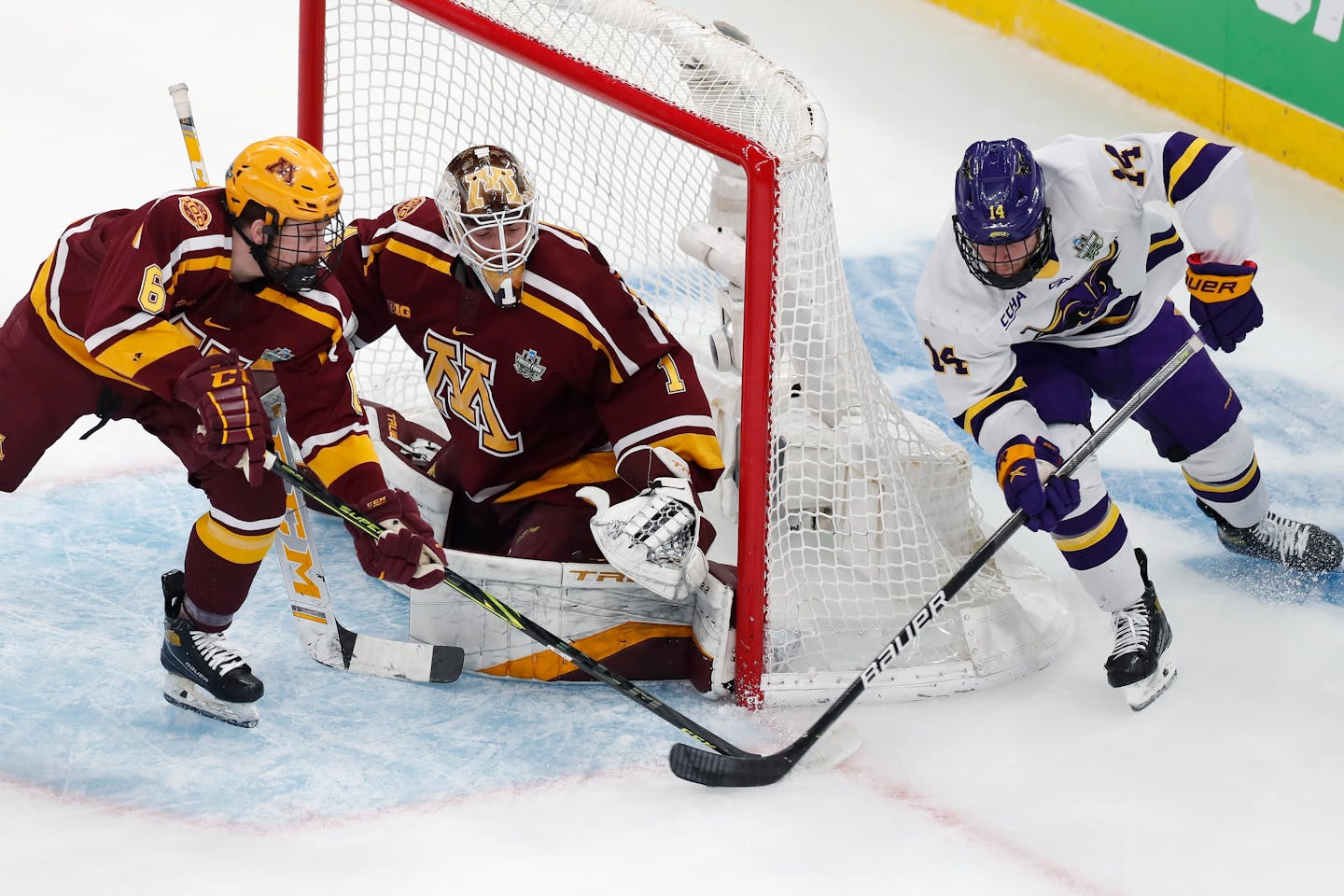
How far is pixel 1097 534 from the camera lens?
9.51ft

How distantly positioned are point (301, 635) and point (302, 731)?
0.81 feet

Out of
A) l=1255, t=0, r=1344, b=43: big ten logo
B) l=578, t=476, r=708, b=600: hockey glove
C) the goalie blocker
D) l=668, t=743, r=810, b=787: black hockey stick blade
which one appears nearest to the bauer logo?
the goalie blocker

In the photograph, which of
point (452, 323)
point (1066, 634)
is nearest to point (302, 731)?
point (452, 323)

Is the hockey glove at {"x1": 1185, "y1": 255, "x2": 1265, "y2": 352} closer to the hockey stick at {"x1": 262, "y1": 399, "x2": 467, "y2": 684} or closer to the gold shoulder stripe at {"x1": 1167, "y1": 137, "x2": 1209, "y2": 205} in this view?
the gold shoulder stripe at {"x1": 1167, "y1": 137, "x2": 1209, "y2": 205}

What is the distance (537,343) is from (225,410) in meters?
0.68

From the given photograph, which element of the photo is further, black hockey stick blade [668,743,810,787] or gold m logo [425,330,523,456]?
gold m logo [425,330,523,456]

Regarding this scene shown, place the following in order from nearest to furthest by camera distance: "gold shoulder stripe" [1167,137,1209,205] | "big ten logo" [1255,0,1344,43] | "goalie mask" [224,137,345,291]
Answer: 1. "goalie mask" [224,137,345,291]
2. "gold shoulder stripe" [1167,137,1209,205]
3. "big ten logo" [1255,0,1344,43]

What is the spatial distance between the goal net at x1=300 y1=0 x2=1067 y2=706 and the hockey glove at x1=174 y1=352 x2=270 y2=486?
826 mm

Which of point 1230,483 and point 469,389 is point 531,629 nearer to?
point 469,389

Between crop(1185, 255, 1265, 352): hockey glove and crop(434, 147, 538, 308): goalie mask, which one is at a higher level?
crop(1185, 255, 1265, 352): hockey glove

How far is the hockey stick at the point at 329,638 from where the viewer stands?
2.91 metres

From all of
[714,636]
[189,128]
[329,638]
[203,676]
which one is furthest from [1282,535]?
[189,128]

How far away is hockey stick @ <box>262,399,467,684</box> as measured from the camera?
2.91 meters

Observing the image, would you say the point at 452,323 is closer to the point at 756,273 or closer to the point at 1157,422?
the point at 756,273
